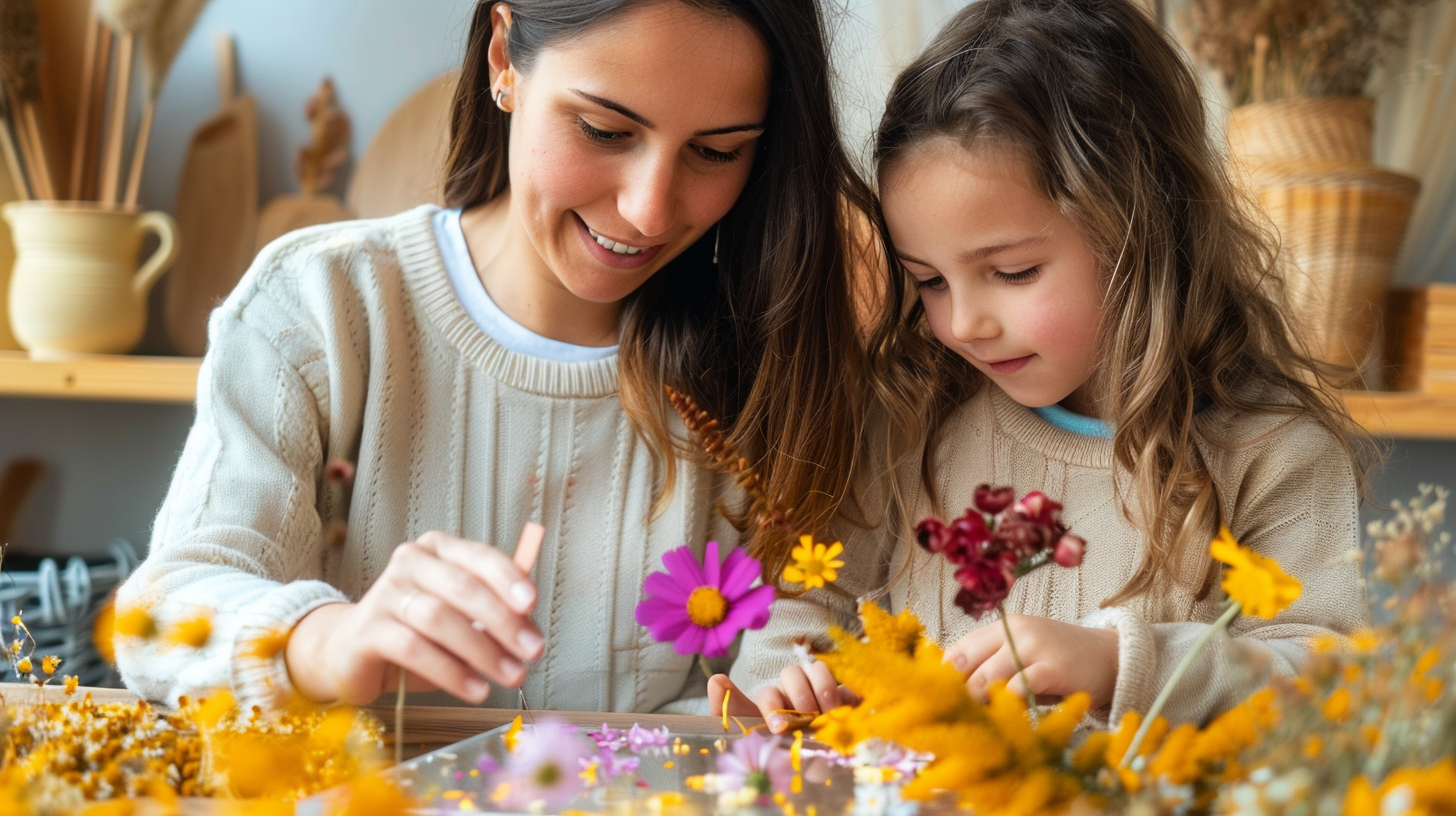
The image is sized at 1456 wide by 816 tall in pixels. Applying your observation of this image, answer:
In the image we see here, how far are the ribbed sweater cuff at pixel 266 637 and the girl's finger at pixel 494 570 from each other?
165 mm

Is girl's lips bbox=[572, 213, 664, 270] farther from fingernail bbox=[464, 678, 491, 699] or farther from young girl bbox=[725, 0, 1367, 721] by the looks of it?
fingernail bbox=[464, 678, 491, 699]

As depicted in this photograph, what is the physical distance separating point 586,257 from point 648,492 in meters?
0.28

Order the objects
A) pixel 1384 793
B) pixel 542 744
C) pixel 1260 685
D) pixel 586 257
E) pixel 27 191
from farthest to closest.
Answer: pixel 27 191, pixel 586 257, pixel 1260 685, pixel 542 744, pixel 1384 793

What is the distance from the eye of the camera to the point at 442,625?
0.63 meters

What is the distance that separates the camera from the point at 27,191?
205 centimetres

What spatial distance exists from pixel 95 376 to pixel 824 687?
1.48 meters

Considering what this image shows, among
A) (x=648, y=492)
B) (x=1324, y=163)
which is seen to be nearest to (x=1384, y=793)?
(x=648, y=492)

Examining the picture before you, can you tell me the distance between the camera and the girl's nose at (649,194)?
953 mm

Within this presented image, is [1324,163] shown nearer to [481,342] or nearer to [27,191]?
[481,342]

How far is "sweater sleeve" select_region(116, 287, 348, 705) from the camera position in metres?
0.77

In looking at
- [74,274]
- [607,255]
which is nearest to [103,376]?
[74,274]

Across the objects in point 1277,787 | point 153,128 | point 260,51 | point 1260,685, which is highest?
point 260,51

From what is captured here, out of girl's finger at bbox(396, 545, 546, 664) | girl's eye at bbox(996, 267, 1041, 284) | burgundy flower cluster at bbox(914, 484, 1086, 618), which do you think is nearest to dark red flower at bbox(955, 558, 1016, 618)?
burgundy flower cluster at bbox(914, 484, 1086, 618)

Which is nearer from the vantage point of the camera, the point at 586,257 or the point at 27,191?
the point at 586,257
